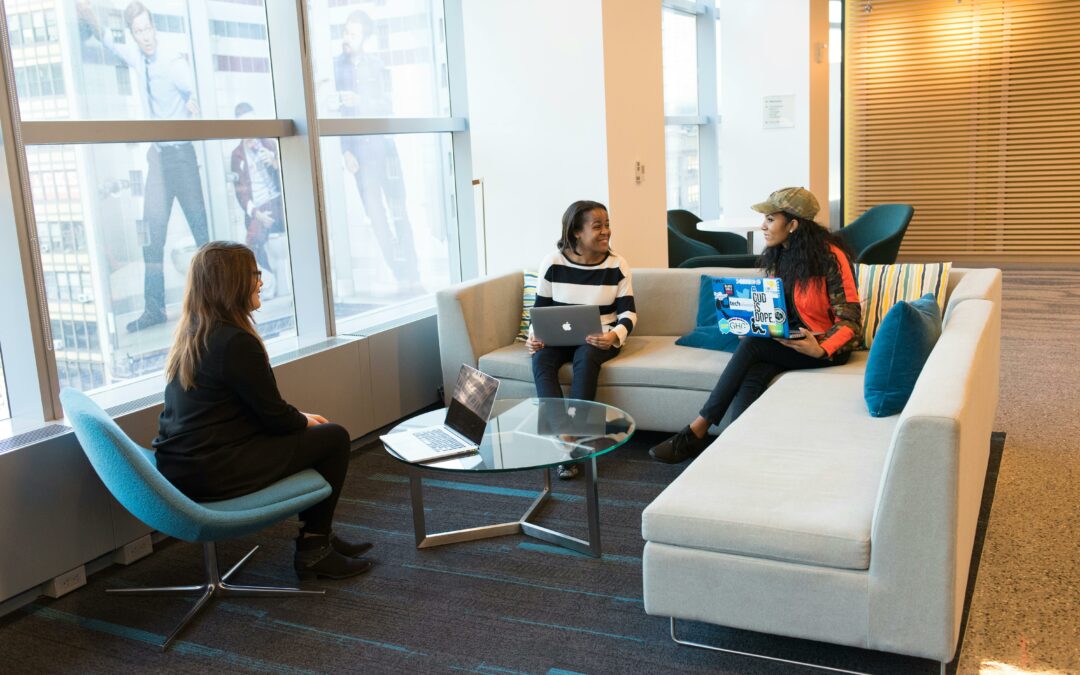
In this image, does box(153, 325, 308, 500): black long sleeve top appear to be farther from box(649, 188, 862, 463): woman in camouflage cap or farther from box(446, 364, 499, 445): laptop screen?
box(649, 188, 862, 463): woman in camouflage cap

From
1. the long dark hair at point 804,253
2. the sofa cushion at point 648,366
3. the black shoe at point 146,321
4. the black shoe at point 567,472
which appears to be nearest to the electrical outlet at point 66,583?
the black shoe at point 146,321

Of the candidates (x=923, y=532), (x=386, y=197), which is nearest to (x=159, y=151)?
(x=386, y=197)

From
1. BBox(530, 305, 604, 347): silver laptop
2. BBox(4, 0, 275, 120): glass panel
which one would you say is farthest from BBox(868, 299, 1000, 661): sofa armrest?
BBox(4, 0, 275, 120): glass panel

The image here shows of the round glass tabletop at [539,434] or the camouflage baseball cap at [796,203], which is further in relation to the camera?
the camouflage baseball cap at [796,203]

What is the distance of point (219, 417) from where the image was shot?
3.22m

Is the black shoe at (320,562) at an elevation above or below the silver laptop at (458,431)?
below

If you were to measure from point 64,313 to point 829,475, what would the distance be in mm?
2879

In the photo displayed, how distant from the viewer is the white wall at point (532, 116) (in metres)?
5.66

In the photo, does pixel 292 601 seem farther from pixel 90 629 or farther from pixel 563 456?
pixel 563 456

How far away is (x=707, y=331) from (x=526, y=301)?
103cm

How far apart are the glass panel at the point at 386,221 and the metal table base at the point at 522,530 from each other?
1813 mm

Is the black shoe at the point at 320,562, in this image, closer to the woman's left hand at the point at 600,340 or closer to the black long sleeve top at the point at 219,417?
the black long sleeve top at the point at 219,417

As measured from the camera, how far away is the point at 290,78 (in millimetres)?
4820

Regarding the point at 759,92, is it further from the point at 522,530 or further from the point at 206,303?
the point at 206,303
